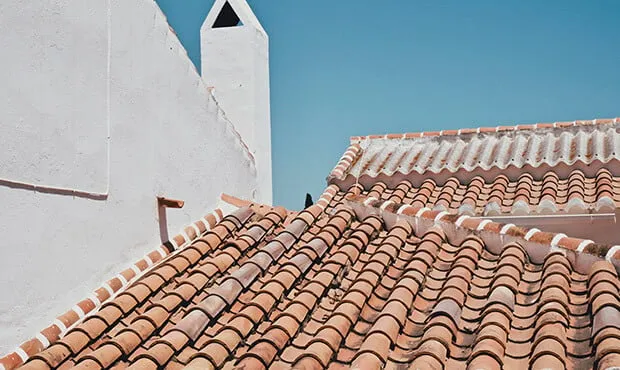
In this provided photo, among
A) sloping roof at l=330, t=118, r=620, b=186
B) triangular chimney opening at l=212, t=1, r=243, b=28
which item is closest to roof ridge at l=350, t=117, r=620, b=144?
sloping roof at l=330, t=118, r=620, b=186

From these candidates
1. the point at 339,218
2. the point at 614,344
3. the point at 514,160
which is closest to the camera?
the point at 614,344

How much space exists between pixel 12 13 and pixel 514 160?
7541mm

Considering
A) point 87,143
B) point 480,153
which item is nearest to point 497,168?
point 480,153

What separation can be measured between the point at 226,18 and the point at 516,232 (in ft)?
22.1

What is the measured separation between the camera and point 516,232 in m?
6.71

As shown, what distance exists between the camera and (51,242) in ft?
21.4

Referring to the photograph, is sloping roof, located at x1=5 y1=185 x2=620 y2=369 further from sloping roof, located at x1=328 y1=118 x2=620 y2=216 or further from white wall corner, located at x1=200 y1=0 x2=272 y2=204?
white wall corner, located at x1=200 y1=0 x2=272 y2=204

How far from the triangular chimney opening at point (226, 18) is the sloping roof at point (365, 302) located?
A: 4967mm

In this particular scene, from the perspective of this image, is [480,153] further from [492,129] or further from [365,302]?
[365,302]

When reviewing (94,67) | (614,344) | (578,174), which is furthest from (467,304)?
(578,174)

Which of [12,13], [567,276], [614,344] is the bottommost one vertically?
[614,344]

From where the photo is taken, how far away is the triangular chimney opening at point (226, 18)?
39.0 feet

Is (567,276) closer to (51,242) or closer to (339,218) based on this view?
Result: (339,218)

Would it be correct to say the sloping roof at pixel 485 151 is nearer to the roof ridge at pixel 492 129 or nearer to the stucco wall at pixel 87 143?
the roof ridge at pixel 492 129
